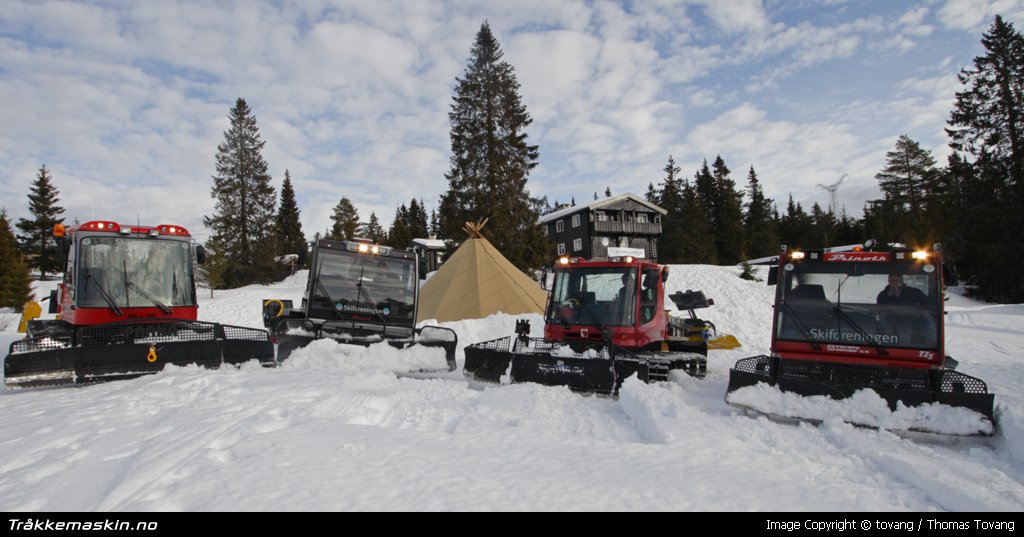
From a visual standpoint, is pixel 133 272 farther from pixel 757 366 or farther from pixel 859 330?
pixel 859 330

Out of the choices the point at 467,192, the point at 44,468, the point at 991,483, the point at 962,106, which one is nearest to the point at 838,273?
the point at 991,483

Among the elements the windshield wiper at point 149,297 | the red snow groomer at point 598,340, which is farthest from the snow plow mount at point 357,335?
the windshield wiper at point 149,297

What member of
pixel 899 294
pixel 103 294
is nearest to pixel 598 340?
pixel 899 294

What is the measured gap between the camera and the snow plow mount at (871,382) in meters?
5.14

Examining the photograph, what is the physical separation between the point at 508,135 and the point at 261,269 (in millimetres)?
21319

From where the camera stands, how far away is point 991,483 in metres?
3.88

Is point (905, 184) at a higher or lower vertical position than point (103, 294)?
higher

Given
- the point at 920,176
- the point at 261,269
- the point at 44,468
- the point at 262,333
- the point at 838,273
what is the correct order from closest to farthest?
1. the point at 44,468
2. the point at 838,273
3. the point at 262,333
4. the point at 261,269
5. the point at 920,176

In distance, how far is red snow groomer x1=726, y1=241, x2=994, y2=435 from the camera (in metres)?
5.79

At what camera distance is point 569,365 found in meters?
7.29

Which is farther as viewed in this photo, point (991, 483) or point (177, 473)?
point (991, 483)

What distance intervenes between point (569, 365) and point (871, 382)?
347 cm

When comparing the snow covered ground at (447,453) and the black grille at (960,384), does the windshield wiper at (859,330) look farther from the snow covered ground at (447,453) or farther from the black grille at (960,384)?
the snow covered ground at (447,453)
